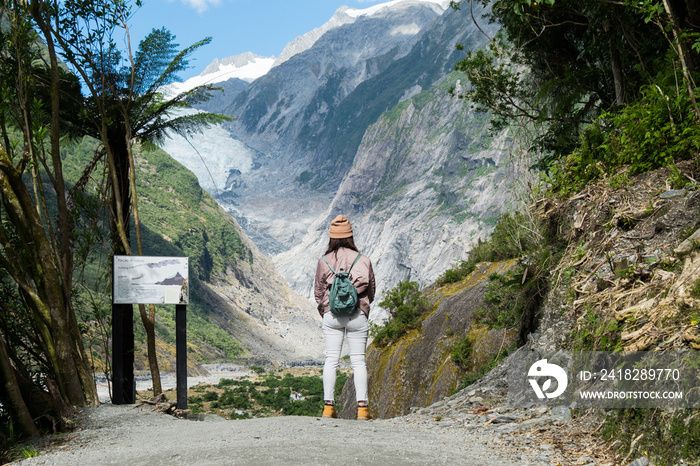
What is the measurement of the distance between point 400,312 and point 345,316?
6813 mm

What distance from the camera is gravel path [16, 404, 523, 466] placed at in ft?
12.0

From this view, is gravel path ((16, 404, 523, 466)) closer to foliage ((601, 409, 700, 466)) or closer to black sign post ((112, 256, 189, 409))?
foliage ((601, 409, 700, 466))

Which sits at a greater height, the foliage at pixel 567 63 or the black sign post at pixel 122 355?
the foliage at pixel 567 63

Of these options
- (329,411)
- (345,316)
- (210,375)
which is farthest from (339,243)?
(210,375)

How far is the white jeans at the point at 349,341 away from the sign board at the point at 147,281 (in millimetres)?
2710

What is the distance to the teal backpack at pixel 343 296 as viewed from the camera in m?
5.17

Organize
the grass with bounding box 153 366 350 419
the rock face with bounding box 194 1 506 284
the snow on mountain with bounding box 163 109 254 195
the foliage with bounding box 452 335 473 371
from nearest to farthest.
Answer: the foliage with bounding box 452 335 473 371
the grass with bounding box 153 366 350 419
the rock face with bounding box 194 1 506 284
the snow on mountain with bounding box 163 109 254 195

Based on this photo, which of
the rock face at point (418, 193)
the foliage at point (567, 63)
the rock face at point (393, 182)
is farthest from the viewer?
the rock face at point (393, 182)

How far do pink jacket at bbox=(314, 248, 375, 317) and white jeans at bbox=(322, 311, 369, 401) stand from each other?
121 millimetres

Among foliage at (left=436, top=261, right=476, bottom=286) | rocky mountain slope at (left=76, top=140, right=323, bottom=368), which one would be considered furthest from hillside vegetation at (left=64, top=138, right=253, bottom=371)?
foliage at (left=436, top=261, right=476, bottom=286)

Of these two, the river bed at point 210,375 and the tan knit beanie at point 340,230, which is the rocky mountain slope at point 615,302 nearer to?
the tan knit beanie at point 340,230

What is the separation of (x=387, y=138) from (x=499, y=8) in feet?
482

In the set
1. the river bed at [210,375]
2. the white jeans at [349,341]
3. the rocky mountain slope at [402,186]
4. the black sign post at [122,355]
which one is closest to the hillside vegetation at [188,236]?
the river bed at [210,375]

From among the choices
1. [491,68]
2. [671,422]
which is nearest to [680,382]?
[671,422]
